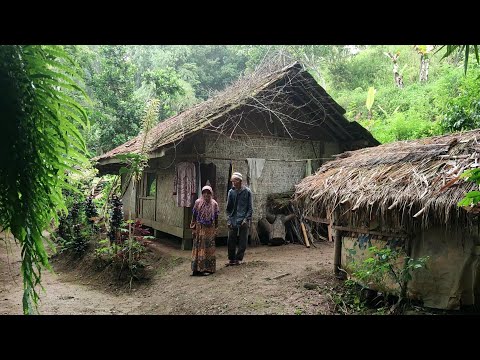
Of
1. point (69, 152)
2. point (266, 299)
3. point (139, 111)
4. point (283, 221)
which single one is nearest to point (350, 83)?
point (139, 111)

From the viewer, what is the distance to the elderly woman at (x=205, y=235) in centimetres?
694

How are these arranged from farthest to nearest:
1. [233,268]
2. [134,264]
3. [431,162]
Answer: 1. [134,264]
2. [233,268]
3. [431,162]

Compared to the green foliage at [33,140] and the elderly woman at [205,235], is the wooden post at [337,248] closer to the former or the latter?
the elderly woman at [205,235]

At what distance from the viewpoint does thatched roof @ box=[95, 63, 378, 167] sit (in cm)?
875

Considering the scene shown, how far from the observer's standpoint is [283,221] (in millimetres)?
9484

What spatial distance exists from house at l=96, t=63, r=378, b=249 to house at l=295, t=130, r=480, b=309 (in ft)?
11.2

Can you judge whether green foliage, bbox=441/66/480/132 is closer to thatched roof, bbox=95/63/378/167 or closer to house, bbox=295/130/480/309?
thatched roof, bbox=95/63/378/167

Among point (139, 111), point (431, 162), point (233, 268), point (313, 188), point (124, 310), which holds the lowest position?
point (124, 310)

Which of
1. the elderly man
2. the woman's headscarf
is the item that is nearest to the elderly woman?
the woman's headscarf

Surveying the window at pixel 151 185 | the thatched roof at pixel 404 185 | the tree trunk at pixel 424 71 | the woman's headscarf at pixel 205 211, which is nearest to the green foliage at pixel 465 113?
the thatched roof at pixel 404 185

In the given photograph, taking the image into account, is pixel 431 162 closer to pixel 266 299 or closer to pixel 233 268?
pixel 266 299

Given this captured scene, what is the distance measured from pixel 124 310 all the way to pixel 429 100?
15119mm

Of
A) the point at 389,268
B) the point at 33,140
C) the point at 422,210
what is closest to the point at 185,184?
the point at 389,268

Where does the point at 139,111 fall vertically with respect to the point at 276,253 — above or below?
above
